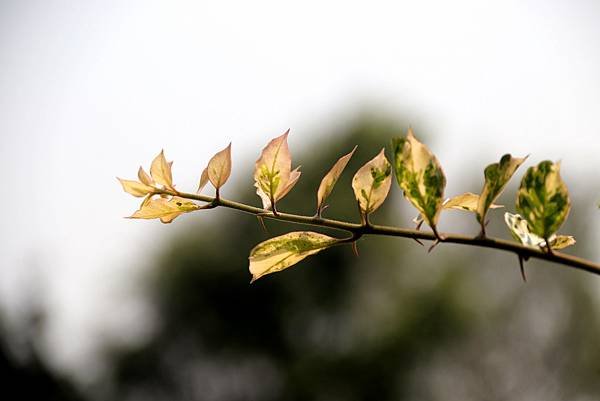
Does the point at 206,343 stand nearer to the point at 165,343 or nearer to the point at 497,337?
the point at 165,343

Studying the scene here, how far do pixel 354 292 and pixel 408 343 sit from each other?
122 centimetres

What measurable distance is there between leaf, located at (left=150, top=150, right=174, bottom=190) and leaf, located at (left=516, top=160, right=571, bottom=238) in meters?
0.18

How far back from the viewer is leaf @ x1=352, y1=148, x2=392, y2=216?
32cm

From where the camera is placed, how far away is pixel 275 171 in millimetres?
334

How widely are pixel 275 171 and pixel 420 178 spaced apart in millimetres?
86

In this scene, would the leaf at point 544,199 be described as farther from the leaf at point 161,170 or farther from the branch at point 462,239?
the leaf at point 161,170

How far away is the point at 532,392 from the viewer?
898 cm

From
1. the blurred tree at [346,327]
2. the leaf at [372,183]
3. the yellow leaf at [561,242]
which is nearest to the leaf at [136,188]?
the leaf at [372,183]

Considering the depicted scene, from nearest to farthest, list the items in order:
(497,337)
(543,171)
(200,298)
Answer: (543,171) < (497,337) < (200,298)

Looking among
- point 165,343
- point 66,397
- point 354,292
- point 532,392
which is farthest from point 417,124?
point 66,397

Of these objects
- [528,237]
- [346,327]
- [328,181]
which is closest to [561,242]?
[528,237]

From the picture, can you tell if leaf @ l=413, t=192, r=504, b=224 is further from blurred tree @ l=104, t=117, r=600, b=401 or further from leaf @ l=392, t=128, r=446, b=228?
blurred tree @ l=104, t=117, r=600, b=401

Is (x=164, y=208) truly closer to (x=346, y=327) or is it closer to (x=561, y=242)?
(x=561, y=242)

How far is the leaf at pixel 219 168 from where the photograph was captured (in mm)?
330
